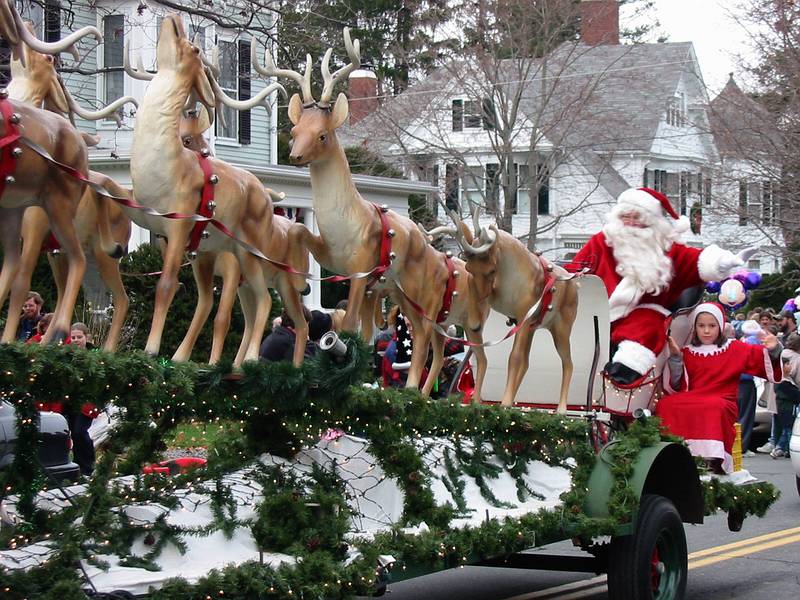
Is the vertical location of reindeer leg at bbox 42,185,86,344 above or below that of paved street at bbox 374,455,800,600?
above

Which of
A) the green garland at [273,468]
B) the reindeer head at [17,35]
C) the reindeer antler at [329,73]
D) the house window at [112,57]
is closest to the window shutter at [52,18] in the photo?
the house window at [112,57]

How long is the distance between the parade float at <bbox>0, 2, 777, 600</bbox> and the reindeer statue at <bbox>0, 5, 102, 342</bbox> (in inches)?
1.7

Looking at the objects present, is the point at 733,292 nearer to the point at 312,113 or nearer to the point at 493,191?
the point at 312,113

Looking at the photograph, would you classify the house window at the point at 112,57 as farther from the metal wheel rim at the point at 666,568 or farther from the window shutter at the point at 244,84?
the metal wheel rim at the point at 666,568

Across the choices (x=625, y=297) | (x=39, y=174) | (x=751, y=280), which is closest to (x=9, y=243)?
(x=39, y=174)

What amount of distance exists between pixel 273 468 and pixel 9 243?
5.76 ft

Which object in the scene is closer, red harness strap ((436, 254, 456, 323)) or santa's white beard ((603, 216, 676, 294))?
santa's white beard ((603, 216, 676, 294))

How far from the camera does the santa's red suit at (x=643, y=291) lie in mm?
8617

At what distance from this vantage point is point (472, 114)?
1246 inches

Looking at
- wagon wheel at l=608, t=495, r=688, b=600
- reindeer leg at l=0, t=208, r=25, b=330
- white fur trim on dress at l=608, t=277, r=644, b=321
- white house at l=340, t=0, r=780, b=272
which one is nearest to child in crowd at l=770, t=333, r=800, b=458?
white fur trim on dress at l=608, t=277, r=644, b=321

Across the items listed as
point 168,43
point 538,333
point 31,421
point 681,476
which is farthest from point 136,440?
point 538,333

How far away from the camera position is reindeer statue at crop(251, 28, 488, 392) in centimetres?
770

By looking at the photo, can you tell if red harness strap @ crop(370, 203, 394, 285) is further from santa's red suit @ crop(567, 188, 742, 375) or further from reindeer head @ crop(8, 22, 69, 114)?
reindeer head @ crop(8, 22, 69, 114)

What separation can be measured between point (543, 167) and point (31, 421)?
27.1m
